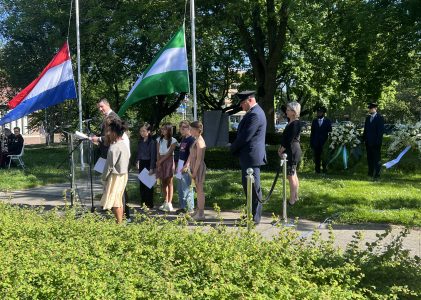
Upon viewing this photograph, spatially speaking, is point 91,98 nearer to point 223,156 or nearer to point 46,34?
point 46,34

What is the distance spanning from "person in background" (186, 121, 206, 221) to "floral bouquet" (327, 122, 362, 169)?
279 inches

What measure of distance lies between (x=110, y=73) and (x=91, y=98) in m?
8.87

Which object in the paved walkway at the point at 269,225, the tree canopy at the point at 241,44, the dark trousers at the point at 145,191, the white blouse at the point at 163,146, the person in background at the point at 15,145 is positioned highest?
the tree canopy at the point at 241,44

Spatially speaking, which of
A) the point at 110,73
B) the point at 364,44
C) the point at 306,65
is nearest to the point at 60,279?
the point at 364,44

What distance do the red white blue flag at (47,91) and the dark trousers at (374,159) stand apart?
7.47 meters

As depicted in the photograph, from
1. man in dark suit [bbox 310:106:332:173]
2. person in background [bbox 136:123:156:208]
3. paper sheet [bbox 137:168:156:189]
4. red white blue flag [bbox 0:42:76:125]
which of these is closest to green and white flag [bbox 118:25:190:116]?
person in background [bbox 136:123:156:208]

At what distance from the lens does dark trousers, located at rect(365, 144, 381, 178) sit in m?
13.0

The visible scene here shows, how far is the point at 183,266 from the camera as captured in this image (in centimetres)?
435

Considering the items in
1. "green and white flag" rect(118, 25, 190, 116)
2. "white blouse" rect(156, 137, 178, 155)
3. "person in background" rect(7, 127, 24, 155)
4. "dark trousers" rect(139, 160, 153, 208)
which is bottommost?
"dark trousers" rect(139, 160, 153, 208)

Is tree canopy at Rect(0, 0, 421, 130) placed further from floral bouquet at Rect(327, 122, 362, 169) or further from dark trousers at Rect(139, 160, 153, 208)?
dark trousers at Rect(139, 160, 153, 208)

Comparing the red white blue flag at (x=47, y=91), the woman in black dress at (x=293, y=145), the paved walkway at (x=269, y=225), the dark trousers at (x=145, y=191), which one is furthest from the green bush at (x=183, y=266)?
the red white blue flag at (x=47, y=91)

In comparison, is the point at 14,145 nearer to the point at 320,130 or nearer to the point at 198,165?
the point at 320,130

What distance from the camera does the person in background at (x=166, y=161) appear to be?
9.88 m

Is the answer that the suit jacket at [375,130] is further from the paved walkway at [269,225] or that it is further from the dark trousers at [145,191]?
the dark trousers at [145,191]
